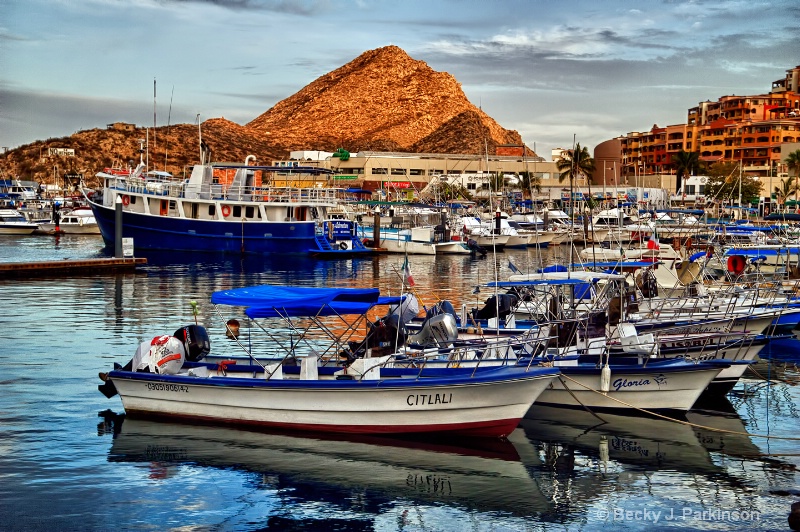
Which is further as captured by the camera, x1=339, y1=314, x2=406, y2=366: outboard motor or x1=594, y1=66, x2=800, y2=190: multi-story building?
x1=594, y1=66, x2=800, y2=190: multi-story building

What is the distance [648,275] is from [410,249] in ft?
142

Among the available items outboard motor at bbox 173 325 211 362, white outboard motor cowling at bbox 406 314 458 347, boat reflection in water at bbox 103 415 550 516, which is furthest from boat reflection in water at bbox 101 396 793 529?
white outboard motor cowling at bbox 406 314 458 347

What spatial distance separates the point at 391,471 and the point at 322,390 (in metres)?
2.33

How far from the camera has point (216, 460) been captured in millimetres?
17797

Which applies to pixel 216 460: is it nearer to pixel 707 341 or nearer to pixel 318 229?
pixel 707 341

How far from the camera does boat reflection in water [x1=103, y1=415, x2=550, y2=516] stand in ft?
52.5

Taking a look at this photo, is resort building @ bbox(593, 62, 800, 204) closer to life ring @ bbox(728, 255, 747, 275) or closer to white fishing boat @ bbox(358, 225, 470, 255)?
white fishing boat @ bbox(358, 225, 470, 255)

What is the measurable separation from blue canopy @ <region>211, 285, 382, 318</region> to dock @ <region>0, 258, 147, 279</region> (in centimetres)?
3380

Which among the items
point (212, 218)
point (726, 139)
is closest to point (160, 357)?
point (212, 218)

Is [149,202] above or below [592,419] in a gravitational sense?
above

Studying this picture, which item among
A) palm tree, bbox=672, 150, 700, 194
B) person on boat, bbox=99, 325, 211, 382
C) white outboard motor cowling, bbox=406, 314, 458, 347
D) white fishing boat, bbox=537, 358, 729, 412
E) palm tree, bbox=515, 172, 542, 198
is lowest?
white fishing boat, bbox=537, 358, 729, 412

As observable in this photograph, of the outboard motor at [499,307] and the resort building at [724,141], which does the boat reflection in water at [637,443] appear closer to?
the outboard motor at [499,307]

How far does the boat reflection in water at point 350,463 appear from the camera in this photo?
15992 mm


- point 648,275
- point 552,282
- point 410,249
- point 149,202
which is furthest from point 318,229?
point 552,282
